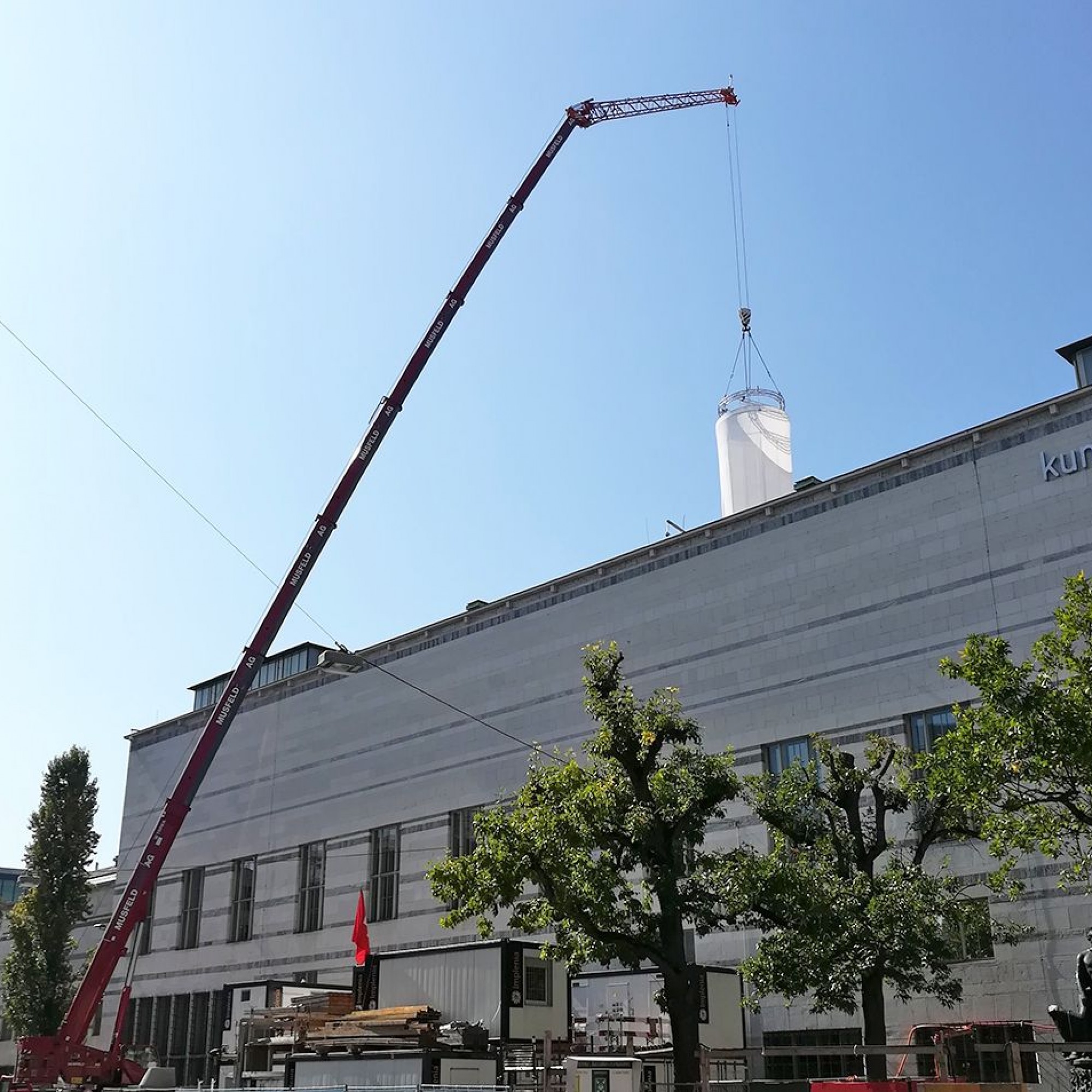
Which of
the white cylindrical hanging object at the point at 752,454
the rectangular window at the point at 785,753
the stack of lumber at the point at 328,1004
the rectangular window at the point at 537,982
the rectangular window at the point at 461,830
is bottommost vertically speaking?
the stack of lumber at the point at 328,1004

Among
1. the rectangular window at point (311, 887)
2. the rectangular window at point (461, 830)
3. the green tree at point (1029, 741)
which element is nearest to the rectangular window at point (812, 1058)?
the green tree at point (1029, 741)

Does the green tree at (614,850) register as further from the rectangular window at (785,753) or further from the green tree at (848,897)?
the rectangular window at (785,753)

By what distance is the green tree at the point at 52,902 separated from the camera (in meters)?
54.2

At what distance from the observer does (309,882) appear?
4931 centimetres

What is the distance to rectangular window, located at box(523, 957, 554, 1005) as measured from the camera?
28.4 meters

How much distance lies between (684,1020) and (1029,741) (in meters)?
9.59

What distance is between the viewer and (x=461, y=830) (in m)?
44.4

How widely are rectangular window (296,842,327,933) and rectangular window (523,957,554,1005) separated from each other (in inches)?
832

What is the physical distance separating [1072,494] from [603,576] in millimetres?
15989

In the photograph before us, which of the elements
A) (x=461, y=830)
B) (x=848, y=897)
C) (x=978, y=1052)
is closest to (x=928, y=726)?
(x=978, y=1052)

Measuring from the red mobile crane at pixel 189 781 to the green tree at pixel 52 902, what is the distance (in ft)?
59.7

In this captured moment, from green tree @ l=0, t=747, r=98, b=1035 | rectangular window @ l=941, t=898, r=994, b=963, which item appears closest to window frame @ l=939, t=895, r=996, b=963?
rectangular window @ l=941, t=898, r=994, b=963

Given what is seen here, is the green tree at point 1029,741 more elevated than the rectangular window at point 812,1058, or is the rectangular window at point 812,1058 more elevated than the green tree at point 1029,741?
the green tree at point 1029,741

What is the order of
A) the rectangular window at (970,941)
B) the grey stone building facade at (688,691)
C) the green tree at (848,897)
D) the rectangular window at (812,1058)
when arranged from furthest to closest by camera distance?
the rectangular window at (812,1058)
the grey stone building facade at (688,691)
the rectangular window at (970,941)
the green tree at (848,897)
